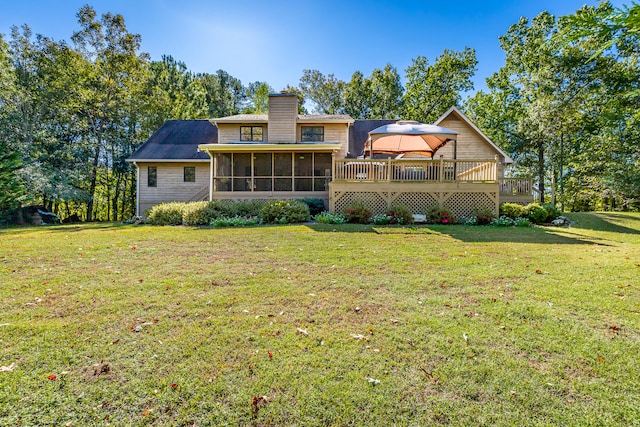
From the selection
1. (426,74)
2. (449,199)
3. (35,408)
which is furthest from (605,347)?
(426,74)

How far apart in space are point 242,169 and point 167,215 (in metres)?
5.47

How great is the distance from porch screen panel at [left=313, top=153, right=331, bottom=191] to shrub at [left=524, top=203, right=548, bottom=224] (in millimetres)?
8783

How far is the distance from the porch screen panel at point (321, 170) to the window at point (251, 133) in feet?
13.3

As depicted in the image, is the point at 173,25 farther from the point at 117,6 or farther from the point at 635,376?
the point at 635,376

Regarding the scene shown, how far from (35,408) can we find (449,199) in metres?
12.7

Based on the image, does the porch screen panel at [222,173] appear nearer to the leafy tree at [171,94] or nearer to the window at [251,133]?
the window at [251,133]

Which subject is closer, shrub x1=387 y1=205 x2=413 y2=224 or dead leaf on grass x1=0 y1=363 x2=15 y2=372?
dead leaf on grass x1=0 y1=363 x2=15 y2=372

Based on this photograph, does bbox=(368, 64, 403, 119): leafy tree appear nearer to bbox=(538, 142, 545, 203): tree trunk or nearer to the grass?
bbox=(538, 142, 545, 203): tree trunk

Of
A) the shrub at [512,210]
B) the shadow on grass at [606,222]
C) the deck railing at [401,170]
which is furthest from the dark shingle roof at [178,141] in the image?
the shadow on grass at [606,222]

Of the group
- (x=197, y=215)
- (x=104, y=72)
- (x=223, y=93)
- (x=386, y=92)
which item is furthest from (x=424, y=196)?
(x=223, y=93)

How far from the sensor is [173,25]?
485 inches

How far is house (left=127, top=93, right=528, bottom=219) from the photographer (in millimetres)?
12453

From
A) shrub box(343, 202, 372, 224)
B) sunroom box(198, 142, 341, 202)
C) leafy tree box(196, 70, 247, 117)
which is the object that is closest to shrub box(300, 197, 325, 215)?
sunroom box(198, 142, 341, 202)

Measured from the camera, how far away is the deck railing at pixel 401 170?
1243 cm
